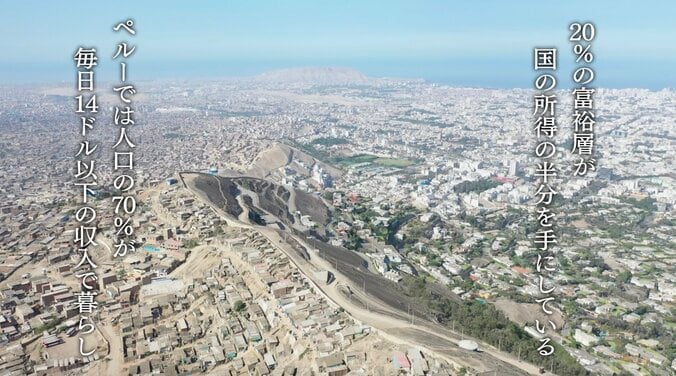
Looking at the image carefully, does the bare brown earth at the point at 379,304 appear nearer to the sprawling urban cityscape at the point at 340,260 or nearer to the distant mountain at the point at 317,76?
the sprawling urban cityscape at the point at 340,260

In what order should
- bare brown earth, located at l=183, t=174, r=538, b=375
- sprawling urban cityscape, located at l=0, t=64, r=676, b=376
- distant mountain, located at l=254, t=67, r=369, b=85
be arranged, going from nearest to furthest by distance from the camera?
1. bare brown earth, located at l=183, t=174, r=538, b=375
2. sprawling urban cityscape, located at l=0, t=64, r=676, b=376
3. distant mountain, located at l=254, t=67, r=369, b=85

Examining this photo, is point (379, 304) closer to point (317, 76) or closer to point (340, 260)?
point (340, 260)

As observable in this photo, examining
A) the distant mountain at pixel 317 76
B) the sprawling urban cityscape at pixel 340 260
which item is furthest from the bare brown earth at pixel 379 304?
the distant mountain at pixel 317 76

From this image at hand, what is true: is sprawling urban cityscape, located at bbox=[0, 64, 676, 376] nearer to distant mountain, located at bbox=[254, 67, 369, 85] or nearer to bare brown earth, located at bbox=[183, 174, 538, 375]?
bare brown earth, located at bbox=[183, 174, 538, 375]

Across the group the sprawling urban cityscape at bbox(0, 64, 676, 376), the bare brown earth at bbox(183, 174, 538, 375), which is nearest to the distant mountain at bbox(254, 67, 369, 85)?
the sprawling urban cityscape at bbox(0, 64, 676, 376)

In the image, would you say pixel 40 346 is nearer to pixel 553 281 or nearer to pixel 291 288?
pixel 291 288

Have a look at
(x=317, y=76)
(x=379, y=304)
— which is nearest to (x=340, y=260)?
(x=379, y=304)
